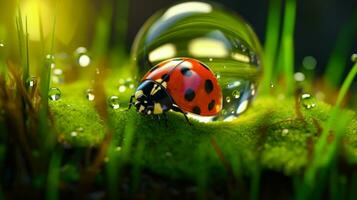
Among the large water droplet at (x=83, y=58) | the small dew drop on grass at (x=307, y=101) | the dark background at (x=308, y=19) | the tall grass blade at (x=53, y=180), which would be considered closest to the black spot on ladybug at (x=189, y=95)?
the small dew drop on grass at (x=307, y=101)

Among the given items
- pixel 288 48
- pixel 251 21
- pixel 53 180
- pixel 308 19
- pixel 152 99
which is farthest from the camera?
pixel 251 21

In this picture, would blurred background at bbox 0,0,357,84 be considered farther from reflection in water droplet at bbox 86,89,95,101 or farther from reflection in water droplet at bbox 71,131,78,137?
reflection in water droplet at bbox 71,131,78,137

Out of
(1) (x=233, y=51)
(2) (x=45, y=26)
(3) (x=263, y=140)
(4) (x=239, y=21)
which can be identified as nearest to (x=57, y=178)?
(3) (x=263, y=140)

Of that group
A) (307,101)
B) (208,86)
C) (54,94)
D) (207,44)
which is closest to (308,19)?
(207,44)

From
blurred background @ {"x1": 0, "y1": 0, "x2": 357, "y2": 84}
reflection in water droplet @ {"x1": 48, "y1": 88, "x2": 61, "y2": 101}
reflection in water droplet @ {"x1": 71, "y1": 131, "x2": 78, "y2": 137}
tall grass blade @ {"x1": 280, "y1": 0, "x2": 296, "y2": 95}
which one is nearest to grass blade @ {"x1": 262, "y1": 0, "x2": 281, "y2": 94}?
tall grass blade @ {"x1": 280, "y1": 0, "x2": 296, "y2": 95}

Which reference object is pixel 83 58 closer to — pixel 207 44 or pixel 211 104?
pixel 207 44

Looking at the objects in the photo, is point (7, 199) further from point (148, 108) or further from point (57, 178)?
point (148, 108)

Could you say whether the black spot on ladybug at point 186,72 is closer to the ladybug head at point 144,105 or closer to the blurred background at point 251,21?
the ladybug head at point 144,105
